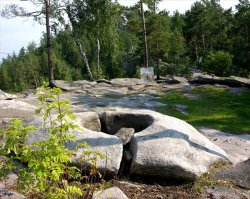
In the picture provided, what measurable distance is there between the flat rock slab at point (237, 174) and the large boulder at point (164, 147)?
0.90ft

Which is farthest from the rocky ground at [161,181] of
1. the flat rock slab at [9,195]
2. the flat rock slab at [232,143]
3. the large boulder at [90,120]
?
the large boulder at [90,120]

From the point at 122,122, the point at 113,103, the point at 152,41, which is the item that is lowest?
the point at 113,103

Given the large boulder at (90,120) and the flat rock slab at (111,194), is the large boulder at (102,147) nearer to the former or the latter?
the flat rock slab at (111,194)

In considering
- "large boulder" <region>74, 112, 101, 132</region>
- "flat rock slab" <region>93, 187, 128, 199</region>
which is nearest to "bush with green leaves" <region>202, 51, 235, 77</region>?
"large boulder" <region>74, 112, 101, 132</region>

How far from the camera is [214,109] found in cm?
1412

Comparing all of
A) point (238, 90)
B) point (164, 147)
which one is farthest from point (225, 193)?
point (238, 90)

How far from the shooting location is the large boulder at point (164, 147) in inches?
253

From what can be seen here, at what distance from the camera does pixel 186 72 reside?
1101 inches

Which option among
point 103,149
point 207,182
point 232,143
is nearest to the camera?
point 207,182

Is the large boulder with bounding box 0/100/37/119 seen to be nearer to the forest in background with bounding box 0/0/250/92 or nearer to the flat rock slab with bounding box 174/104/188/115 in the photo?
the flat rock slab with bounding box 174/104/188/115

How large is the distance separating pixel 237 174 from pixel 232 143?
2419 millimetres

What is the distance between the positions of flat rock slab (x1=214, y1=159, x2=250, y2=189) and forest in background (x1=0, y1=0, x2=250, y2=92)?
19.1m

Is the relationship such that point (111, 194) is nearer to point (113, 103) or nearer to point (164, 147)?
point (164, 147)

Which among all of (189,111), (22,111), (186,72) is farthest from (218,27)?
(22,111)
